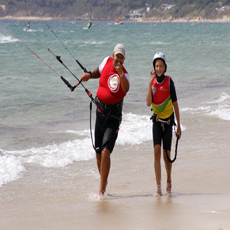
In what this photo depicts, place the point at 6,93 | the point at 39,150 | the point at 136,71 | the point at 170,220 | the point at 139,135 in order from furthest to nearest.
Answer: the point at 136,71 → the point at 6,93 → the point at 139,135 → the point at 39,150 → the point at 170,220

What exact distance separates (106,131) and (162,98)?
2.60ft

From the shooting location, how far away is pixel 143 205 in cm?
408

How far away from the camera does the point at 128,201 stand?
14.1 feet

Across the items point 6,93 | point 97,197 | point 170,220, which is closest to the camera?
point 170,220

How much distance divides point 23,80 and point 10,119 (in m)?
7.56

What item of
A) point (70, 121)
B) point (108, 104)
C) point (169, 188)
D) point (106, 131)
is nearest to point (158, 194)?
point (169, 188)

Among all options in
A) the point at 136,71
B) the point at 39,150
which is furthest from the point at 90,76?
the point at 136,71

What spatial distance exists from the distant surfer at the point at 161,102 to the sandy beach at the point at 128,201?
0.45 meters

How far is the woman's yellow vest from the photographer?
439 cm

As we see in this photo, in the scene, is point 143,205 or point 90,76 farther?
point 90,76

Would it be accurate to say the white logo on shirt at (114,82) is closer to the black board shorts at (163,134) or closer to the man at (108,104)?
the man at (108,104)

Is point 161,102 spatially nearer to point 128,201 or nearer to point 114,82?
point 114,82

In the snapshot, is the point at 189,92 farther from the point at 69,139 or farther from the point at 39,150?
the point at 39,150

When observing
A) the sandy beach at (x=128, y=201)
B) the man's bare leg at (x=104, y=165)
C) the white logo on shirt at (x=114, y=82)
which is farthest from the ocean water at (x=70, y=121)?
the white logo on shirt at (x=114, y=82)
